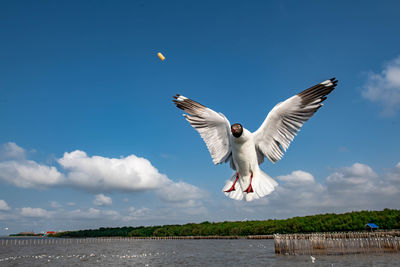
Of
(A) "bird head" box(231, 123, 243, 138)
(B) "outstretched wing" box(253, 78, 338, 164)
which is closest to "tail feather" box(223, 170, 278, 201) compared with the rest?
(B) "outstretched wing" box(253, 78, 338, 164)

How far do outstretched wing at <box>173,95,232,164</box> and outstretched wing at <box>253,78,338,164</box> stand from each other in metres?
0.60

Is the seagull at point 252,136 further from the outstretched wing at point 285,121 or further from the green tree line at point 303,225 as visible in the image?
the green tree line at point 303,225

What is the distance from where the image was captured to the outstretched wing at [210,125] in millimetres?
6023

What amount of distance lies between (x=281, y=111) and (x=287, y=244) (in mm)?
28263

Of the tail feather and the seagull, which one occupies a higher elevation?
the seagull

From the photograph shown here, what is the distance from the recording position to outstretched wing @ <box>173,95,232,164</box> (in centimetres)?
602

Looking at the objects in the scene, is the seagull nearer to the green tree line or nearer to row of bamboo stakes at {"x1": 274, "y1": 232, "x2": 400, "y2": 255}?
row of bamboo stakes at {"x1": 274, "y1": 232, "x2": 400, "y2": 255}

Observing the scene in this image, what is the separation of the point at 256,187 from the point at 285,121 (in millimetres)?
1387

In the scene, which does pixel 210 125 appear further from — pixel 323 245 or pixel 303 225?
pixel 303 225

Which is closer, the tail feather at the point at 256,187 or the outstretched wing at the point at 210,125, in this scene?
the tail feather at the point at 256,187

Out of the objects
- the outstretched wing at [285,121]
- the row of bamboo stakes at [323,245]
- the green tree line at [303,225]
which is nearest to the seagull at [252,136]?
the outstretched wing at [285,121]

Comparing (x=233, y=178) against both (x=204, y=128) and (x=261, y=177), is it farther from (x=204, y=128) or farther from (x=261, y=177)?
(x=204, y=128)

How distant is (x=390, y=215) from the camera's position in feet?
164

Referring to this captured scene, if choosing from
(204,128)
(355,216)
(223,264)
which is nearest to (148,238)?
(355,216)
